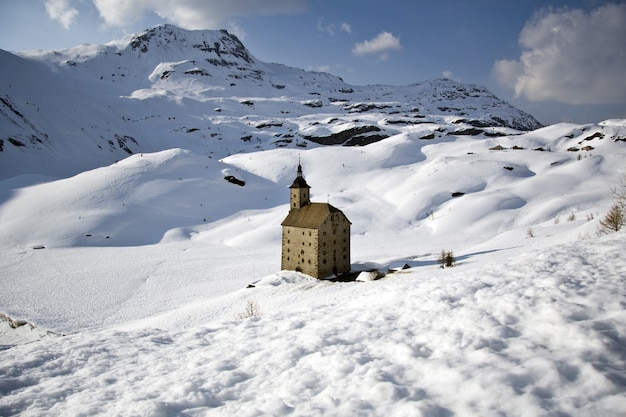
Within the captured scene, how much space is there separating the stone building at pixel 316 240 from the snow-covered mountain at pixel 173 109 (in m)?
58.1

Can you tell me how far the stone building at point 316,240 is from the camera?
30828 millimetres

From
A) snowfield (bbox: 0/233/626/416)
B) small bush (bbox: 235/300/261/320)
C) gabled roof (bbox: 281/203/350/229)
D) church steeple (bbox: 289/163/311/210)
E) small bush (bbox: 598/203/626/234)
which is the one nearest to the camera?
snowfield (bbox: 0/233/626/416)

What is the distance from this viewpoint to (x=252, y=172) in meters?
69.5

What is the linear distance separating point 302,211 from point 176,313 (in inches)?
578

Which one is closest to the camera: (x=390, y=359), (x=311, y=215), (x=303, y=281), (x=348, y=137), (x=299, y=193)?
(x=390, y=359)

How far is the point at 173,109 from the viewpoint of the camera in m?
124

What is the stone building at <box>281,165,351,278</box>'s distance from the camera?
101ft

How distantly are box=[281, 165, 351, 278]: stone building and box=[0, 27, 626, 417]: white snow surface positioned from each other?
76.8 inches

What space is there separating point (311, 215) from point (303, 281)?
6.71m

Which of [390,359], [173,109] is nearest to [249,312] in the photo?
[390,359]

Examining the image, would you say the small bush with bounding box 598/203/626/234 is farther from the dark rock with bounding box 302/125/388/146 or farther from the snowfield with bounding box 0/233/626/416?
the dark rock with bounding box 302/125/388/146

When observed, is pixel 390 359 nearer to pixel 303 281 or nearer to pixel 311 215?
pixel 303 281

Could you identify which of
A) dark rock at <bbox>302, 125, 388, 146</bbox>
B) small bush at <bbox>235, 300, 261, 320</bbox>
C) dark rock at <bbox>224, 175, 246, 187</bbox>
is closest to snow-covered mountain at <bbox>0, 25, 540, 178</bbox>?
dark rock at <bbox>302, 125, 388, 146</bbox>

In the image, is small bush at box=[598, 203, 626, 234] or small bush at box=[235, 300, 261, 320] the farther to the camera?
small bush at box=[235, 300, 261, 320]
